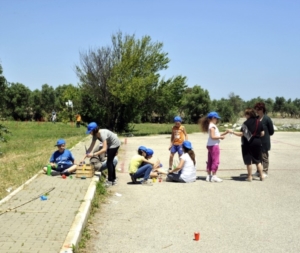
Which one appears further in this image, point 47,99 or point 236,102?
point 236,102

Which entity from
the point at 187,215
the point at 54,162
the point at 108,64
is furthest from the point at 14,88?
the point at 187,215

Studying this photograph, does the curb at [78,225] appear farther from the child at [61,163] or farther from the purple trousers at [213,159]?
the purple trousers at [213,159]

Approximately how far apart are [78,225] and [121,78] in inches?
1106

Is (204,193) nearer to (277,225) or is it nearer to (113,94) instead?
(277,225)

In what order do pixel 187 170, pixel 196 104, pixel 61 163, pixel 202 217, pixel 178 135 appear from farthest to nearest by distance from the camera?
pixel 196 104 → pixel 178 135 → pixel 61 163 → pixel 187 170 → pixel 202 217

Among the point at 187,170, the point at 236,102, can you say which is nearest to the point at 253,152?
the point at 187,170

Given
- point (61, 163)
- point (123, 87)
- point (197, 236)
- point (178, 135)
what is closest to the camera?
point (197, 236)

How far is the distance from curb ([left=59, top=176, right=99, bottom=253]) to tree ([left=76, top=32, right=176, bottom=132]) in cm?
2482

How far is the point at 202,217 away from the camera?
708cm

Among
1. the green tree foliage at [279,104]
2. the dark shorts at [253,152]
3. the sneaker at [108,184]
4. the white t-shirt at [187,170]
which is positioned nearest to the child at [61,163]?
the sneaker at [108,184]

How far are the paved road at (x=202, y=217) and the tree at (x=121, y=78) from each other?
2250 cm

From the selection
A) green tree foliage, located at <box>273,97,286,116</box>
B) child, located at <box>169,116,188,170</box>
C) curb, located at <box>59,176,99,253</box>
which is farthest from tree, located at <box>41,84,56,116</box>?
curb, located at <box>59,176,99,253</box>

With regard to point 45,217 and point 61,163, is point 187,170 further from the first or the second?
point 45,217

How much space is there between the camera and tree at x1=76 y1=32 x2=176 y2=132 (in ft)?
108
